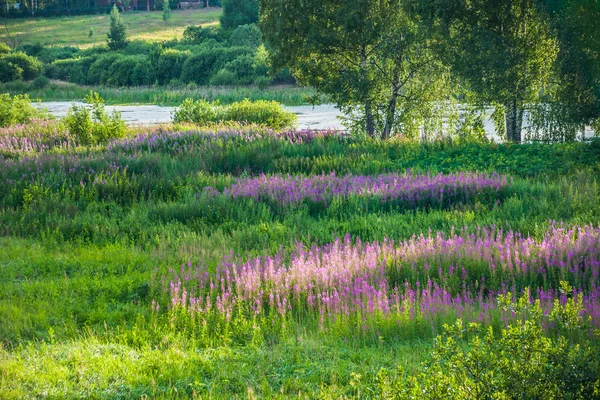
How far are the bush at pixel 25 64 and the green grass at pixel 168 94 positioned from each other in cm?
661

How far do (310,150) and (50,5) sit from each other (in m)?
116

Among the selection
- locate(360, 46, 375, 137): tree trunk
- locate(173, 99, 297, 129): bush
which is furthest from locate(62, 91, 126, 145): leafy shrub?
locate(360, 46, 375, 137): tree trunk

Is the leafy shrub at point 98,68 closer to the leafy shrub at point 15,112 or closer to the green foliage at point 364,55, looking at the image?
the leafy shrub at point 15,112

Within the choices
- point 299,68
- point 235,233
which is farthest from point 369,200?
point 299,68

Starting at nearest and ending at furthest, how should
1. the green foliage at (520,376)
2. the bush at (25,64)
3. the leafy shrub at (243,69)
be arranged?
1. the green foliage at (520,376)
2. the leafy shrub at (243,69)
3. the bush at (25,64)

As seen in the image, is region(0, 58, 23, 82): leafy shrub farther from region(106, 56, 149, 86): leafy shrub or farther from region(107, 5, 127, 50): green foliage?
region(107, 5, 127, 50): green foliage

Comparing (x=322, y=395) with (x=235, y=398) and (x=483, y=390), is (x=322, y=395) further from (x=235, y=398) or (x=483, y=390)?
(x=483, y=390)

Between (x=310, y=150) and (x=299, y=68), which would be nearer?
(x=310, y=150)

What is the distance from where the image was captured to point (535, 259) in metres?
7.32

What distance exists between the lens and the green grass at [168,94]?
4972cm

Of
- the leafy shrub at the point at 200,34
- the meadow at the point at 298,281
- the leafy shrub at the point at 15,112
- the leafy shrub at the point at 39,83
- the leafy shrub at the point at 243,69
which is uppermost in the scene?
the leafy shrub at the point at 200,34

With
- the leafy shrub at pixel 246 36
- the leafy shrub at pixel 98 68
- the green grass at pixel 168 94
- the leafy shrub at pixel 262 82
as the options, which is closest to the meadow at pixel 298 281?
the green grass at pixel 168 94

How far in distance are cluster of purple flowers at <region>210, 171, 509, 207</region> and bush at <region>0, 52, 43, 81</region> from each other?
67493 millimetres

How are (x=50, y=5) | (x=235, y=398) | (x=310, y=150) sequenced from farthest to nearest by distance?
(x=50, y=5)
(x=310, y=150)
(x=235, y=398)
